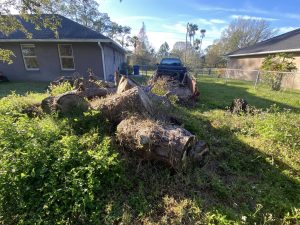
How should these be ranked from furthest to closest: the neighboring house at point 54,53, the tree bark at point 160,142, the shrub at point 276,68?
the shrub at point 276,68, the neighboring house at point 54,53, the tree bark at point 160,142

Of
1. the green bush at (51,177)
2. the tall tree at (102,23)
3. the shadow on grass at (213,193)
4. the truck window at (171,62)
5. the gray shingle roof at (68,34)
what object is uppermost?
the tall tree at (102,23)

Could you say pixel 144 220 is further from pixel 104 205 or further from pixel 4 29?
pixel 4 29

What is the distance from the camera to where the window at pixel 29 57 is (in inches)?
448

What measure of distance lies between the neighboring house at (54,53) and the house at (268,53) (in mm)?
10161

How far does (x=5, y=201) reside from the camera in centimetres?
224

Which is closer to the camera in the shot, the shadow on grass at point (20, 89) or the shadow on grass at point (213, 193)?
the shadow on grass at point (213, 193)

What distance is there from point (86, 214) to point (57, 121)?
2094 millimetres

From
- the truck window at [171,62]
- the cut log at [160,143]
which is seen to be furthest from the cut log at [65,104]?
the truck window at [171,62]

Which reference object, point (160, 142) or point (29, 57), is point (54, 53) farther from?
point (160, 142)

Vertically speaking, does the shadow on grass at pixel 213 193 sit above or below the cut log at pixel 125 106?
below

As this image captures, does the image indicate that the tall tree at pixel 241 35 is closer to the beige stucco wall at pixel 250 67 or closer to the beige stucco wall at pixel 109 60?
the beige stucco wall at pixel 250 67

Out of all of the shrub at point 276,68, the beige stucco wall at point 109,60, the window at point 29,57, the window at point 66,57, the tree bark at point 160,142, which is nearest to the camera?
the tree bark at point 160,142

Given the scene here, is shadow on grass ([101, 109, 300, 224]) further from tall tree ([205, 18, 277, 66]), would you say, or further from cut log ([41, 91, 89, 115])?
tall tree ([205, 18, 277, 66])

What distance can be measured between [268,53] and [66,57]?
1635 cm
